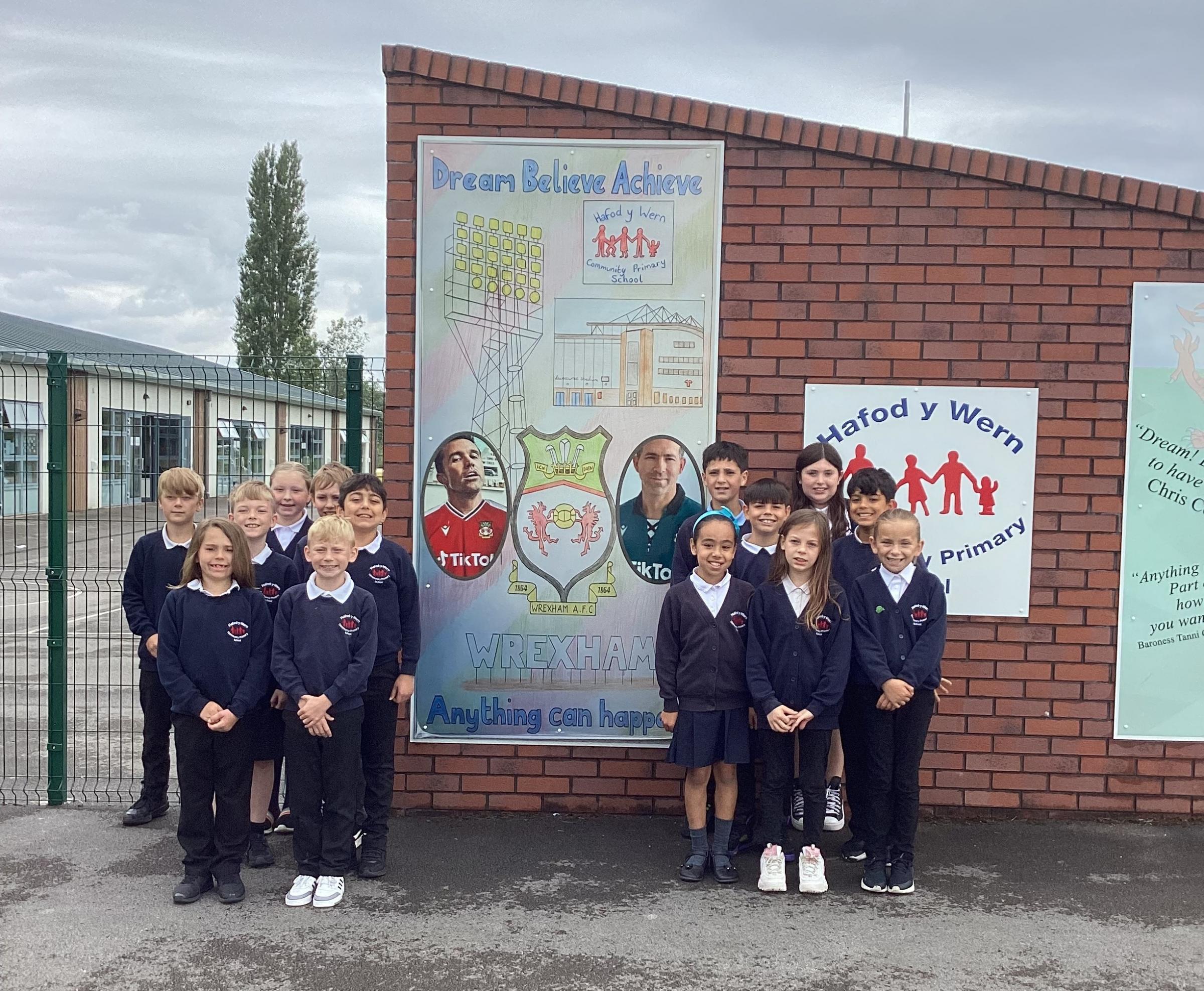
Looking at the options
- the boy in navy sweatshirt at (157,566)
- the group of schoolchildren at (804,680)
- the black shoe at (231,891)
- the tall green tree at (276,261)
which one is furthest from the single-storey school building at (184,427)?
the tall green tree at (276,261)

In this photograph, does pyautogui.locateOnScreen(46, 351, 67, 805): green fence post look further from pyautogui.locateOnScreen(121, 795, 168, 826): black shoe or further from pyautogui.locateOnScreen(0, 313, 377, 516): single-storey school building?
pyautogui.locateOnScreen(121, 795, 168, 826): black shoe

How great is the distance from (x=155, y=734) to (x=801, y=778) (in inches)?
115

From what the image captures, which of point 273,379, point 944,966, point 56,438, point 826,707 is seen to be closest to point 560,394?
point 273,379

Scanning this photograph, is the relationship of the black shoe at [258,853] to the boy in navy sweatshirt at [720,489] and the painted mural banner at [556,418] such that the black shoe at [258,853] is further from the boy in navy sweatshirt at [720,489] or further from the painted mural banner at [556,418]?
the boy in navy sweatshirt at [720,489]

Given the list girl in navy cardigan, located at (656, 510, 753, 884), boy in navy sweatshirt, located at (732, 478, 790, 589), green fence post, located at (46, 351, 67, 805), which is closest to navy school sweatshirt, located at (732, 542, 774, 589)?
boy in navy sweatshirt, located at (732, 478, 790, 589)

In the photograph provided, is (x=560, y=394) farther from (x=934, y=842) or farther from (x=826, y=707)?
(x=934, y=842)

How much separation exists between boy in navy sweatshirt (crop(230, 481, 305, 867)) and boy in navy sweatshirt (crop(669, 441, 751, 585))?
1616 mm

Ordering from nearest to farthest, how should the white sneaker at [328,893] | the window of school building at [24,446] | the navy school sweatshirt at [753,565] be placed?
1. the white sneaker at [328,893]
2. the navy school sweatshirt at [753,565]
3. the window of school building at [24,446]

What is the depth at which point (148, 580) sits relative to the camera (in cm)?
463

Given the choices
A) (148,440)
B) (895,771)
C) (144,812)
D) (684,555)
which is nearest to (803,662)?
(895,771)

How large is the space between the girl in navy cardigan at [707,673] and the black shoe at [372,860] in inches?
47.3

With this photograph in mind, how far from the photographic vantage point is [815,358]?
4879 mm

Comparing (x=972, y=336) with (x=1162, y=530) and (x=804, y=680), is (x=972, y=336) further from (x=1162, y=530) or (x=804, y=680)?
(x=804, y=680)

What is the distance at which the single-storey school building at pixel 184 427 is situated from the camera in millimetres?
5125
